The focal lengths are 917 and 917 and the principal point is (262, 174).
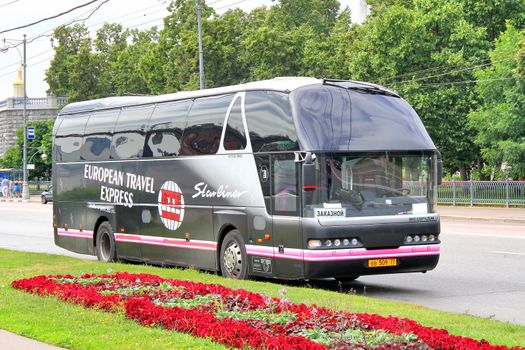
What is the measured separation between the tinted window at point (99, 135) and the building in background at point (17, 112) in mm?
98423

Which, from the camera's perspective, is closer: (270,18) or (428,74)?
(428,74)

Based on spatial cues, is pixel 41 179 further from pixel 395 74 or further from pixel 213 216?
pixel 213 216

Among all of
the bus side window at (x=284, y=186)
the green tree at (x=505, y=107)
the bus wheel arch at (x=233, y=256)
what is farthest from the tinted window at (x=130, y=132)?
the green tree at (x=505, y=107)

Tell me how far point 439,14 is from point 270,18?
26.5 meters

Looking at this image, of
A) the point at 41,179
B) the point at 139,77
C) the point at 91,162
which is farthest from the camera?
the point at 41,179

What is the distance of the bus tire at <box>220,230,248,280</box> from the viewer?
1524 centimetres

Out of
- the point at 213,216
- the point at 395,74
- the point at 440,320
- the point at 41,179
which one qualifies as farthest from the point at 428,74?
the point at 41,179

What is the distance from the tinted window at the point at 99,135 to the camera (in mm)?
20016

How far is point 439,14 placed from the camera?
4938 centimetres

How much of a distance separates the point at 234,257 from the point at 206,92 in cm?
330

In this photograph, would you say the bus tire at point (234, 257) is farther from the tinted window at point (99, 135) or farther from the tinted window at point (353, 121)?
the tinted window at point (99, 135)

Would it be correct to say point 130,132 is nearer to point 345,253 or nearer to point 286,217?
point 286,217

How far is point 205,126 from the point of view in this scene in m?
16.5

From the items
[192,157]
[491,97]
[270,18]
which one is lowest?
[192,157]
